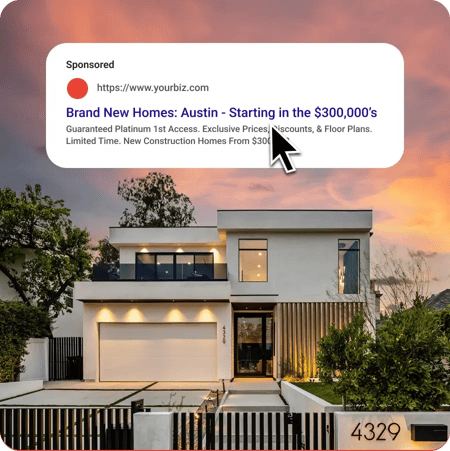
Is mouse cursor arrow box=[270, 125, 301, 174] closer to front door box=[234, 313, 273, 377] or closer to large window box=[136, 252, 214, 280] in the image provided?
large window box=[136, 252, 214, 280]

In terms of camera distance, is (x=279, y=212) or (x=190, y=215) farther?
(x=190, y=215)

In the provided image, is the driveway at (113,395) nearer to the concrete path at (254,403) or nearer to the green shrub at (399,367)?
the concrete path at (254,403)

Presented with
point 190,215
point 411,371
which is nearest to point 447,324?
point 411,371

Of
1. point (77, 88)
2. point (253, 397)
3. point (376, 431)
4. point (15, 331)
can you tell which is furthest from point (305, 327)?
point (77, 88)

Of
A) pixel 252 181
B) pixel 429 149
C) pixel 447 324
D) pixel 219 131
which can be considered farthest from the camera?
pixel 447 324

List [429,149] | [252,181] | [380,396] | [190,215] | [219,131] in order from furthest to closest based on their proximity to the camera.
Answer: [190,215] → [380,396] → [252,181] → [429,149] → [219,131]

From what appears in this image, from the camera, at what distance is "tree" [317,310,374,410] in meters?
7.20

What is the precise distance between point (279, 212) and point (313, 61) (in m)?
13.3

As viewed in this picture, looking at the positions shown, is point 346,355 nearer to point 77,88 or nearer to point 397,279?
point 77,88

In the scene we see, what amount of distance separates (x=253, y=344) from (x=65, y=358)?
6426 mm

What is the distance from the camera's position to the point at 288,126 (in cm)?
464

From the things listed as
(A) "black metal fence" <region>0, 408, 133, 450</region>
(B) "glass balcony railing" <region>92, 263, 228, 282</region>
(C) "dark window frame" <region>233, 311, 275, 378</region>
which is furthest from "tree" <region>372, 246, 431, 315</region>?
(A) "black metal fence" <region>0, 408, 133, 450</region>

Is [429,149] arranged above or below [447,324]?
above

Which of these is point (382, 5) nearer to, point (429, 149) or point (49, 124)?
point (429, 149)
